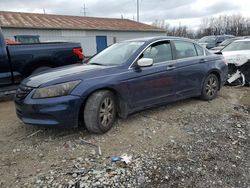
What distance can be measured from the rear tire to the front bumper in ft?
10.9

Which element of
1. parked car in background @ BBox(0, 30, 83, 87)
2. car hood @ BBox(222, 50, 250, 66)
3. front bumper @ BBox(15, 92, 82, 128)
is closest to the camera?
front bumper @ BBox(15, 92, 82, 128)

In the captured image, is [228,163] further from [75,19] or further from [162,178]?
[75,19]

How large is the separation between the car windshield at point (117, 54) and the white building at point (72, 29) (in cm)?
1571

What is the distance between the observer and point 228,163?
361 cm

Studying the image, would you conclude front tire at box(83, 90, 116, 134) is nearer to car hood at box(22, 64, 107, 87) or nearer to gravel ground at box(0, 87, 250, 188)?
gravel ground at box(0, 87, 250, 188)

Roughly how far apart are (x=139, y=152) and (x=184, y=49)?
298cm

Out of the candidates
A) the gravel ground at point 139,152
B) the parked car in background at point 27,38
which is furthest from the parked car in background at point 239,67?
the parked car in background at point 27,38

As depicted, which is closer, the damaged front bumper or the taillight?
the taillight

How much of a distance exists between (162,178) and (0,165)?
6.84 feet

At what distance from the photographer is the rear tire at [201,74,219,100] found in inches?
248

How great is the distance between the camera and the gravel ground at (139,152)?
3.24 metres

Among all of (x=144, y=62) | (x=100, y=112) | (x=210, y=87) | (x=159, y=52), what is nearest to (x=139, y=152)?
(x=100, y=112)

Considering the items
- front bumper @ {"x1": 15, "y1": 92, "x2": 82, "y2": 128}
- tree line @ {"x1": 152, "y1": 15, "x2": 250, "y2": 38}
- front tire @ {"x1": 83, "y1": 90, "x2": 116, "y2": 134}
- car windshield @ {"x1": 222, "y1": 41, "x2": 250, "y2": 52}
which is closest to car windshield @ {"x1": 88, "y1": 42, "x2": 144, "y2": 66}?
front tire @ {"x1": 83, "y1": 90, "x2": 116, "y2": 134}

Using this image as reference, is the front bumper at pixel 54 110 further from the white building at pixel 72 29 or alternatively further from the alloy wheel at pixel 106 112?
the white building at pixel 72 29
